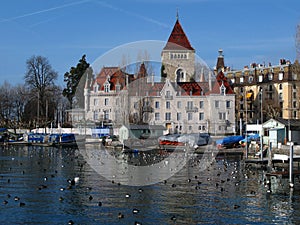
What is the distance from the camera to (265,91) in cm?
11125

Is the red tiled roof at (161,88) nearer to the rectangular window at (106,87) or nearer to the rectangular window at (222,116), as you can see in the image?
the rectangular window at (222,116)

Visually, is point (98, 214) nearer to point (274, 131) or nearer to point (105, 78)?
point (274, 131)

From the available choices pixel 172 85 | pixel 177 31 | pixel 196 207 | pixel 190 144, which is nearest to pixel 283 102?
pixel 172 85

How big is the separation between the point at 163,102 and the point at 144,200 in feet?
240

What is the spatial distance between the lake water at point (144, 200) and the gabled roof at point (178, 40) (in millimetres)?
79111

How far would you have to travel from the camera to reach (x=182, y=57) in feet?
378

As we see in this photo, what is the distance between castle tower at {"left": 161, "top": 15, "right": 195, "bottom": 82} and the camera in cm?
11294

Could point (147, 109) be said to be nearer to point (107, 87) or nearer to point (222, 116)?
point (107, 87)

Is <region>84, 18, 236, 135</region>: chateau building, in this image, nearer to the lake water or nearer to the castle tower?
the castle tower

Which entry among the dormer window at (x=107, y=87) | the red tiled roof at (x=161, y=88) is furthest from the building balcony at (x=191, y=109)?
the dormer window at (x=107, y=87)

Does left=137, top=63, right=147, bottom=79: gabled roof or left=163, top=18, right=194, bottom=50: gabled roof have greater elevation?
left=163, top=18, right=194, bottom=50: gabled roof

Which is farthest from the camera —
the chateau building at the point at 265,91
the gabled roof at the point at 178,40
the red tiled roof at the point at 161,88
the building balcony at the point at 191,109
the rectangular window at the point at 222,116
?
the gabled roof at the point at 178,40

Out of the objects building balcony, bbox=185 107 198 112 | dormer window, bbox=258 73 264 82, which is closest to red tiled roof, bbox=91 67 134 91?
building balcony, bbox=185 107 198 112

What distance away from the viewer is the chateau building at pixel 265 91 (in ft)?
345
